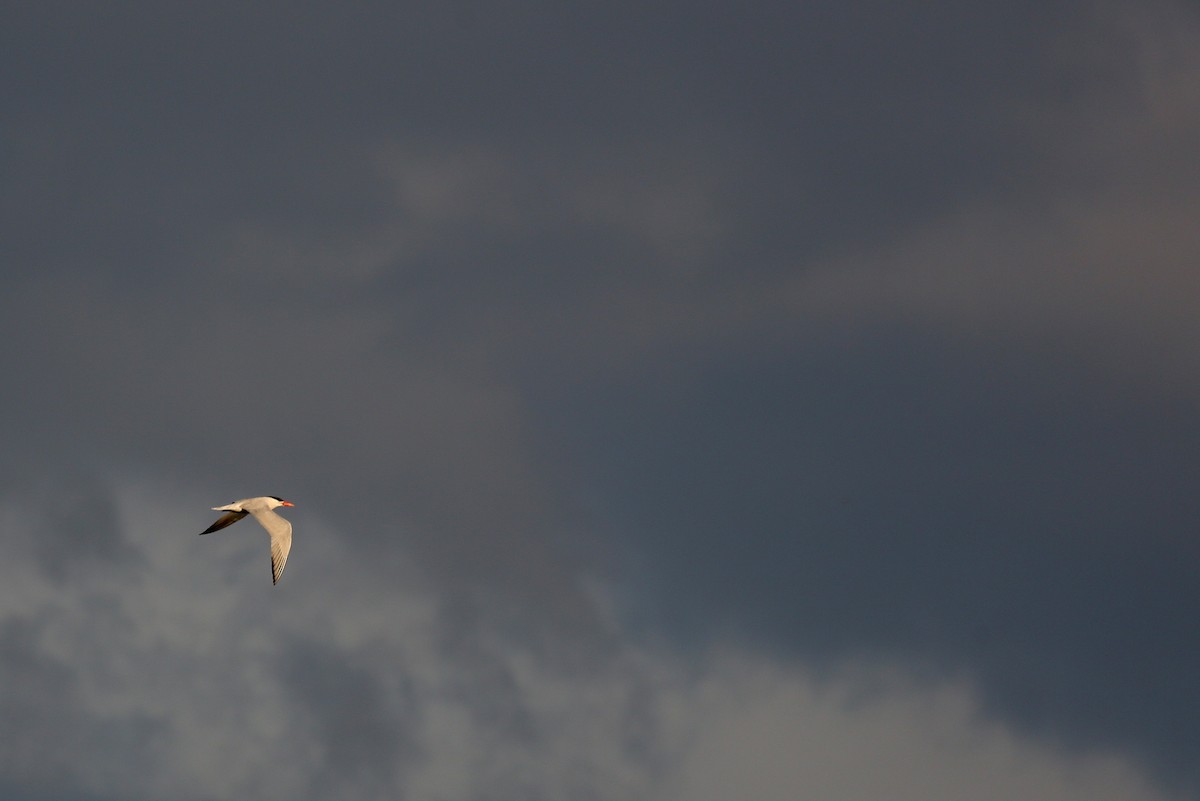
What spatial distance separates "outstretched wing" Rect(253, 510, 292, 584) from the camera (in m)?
A: 168

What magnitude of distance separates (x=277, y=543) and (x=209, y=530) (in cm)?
529

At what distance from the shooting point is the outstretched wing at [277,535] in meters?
168

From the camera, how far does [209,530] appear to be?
554 feet

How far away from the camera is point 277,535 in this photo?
171 m

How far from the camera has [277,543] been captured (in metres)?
170
